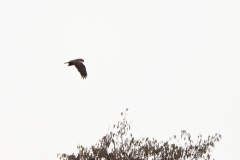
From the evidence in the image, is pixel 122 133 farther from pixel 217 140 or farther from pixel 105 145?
pixel 217 140

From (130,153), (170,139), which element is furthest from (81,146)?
(170,139)

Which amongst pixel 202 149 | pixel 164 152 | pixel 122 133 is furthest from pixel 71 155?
pixel 202 149

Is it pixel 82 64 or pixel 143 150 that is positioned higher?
pixel 82 64

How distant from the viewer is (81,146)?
91.3 feet

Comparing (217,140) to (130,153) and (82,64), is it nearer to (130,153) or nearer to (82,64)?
(130,153)

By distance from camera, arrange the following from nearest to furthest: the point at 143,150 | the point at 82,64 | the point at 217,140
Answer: the point at 82,64 < the point at 143,150 < the point at 217,140

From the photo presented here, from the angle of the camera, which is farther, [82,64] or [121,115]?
[121,115]

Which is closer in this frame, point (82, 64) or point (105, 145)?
point (82, 64)

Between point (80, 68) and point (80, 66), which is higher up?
point (80, 66)

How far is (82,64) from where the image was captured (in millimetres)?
25531

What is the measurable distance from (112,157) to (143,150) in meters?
1.55

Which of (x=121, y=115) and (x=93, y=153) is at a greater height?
(x=121, y=115)

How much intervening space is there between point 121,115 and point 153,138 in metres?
2.06

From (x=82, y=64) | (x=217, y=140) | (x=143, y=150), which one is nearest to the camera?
(x=82, y=64)
